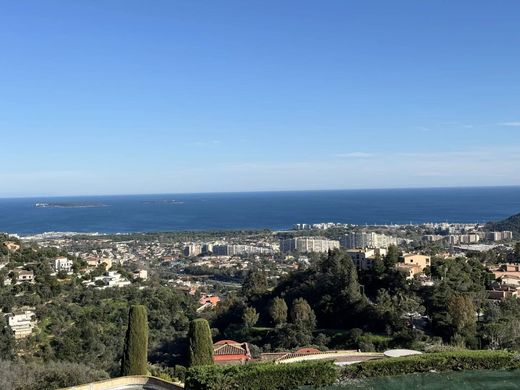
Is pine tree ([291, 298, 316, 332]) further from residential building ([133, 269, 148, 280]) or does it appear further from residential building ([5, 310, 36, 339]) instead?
residential building ([133, 269, 148, 280])

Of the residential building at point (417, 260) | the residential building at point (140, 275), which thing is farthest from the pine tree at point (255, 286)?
the residential building at point (140, 275)

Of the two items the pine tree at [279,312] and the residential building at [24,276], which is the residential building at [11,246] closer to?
the residential building at [24,276]

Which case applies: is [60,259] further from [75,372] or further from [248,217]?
[248,217]

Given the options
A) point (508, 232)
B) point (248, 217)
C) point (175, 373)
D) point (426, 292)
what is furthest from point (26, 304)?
point (248, 217)

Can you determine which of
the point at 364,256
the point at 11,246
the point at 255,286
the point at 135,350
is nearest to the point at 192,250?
the point at 11,246

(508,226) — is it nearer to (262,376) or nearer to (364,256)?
(364,256)

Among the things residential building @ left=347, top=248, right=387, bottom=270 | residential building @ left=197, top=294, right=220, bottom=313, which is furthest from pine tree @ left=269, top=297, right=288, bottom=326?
residential building @ left=197, top=294, right=220, bottom=313
